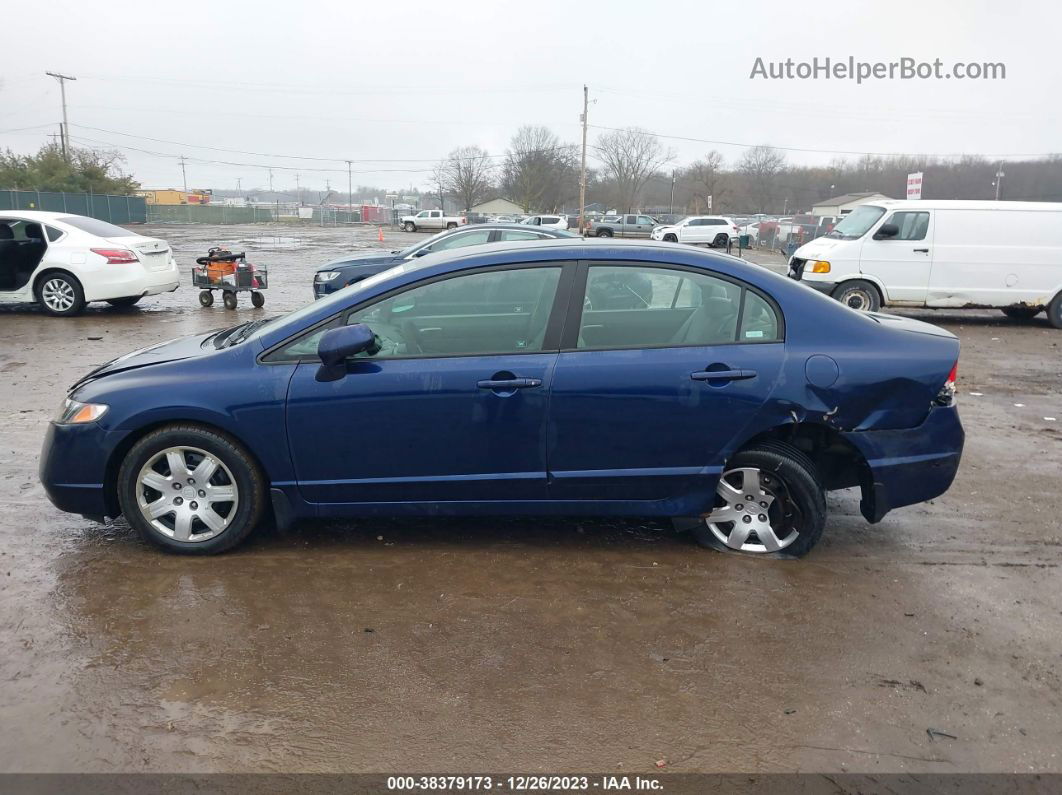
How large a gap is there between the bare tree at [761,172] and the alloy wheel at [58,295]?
74.7 metres

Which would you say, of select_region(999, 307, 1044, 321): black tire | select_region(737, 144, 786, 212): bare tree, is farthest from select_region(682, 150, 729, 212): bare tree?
select_region(999, 307, 1044, 321): black tire

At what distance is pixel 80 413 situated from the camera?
164 inches

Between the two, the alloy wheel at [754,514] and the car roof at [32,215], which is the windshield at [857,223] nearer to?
the alloy wheel at [754,514]

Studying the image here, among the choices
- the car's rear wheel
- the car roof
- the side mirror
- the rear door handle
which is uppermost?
the car roof

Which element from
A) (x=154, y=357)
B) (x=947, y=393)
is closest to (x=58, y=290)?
(x=154, y=357)

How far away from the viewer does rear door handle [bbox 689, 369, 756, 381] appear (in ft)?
13.3

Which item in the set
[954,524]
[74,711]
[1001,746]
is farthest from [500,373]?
[954,524]

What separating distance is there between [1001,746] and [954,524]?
222 centimetres

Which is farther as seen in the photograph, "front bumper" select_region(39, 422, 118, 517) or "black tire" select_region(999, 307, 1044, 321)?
"black tire" select_region(999, 307, 1044, 321)

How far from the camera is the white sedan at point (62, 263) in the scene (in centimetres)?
1220

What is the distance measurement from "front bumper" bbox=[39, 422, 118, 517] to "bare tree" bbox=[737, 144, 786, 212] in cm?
8109

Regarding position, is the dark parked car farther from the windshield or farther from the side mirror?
the side mirror

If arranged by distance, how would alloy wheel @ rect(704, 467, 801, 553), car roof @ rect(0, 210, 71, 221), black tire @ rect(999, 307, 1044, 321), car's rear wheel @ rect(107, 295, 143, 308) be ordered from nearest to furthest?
alloy wheel @ rect(704, 467, 801, 553)
car roof @ rect(0, 210, 71, 221)
car's rear wheel @ rect(107, 295, 143, 308)
black tire @ rect(999, 307, 1044, 321)

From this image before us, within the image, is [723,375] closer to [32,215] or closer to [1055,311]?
[1055,311]
